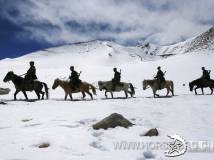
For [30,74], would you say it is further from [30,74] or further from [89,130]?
[89,130]

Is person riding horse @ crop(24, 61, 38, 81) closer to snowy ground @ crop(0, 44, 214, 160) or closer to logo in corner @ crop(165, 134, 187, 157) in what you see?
snowy ground @ crop(0, 44, 214, 160)

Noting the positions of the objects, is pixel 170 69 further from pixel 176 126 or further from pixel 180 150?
pixel 180 150

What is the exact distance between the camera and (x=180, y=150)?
9.86 m

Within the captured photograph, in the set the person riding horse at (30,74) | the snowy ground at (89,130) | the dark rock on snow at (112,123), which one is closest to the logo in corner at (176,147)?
the snowy ground at (89,130)

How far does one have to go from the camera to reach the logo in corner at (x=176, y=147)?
9570 millimetres

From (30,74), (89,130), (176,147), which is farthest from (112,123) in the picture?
(30,74)

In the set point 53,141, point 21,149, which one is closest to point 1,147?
point 21,149

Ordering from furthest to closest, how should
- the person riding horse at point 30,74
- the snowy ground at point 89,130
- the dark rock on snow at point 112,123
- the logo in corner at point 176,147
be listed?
1. the person riding horse at point 30,74
2. the dark rock on snow at point 112,123
3. the logo in corner at point 176,147
4. the snowy ground at point 89,130

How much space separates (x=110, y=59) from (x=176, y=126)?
428 ft

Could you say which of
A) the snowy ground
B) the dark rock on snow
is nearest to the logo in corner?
the snowy ground

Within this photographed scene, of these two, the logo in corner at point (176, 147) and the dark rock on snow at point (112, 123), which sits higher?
Answer: the dark rock on snow at point (112, 123)

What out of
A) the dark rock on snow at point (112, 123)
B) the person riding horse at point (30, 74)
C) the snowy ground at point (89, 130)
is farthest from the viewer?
the person riding horse at point (30, 74)

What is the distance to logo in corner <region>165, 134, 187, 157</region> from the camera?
9.57 metres

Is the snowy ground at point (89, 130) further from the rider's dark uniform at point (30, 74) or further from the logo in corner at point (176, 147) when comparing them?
the rider's dark uniform at point (30, 74)
